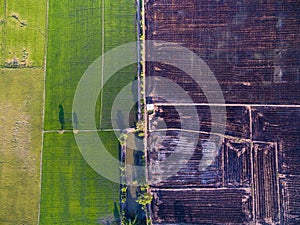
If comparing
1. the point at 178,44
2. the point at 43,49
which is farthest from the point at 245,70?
the point at 43,49

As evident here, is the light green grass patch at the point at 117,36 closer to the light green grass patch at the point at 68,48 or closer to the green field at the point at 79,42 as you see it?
the green field at the point at 79,42

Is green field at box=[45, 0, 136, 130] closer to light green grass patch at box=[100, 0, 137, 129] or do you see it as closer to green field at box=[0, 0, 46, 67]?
light green grass patch at box=[100, 0, 137, 129]

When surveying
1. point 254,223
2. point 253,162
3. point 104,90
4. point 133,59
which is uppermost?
point 133,59

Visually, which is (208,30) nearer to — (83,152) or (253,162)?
(253,162)

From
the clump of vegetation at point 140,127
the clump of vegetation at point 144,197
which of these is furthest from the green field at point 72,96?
the clump of vegetation at point 140,127

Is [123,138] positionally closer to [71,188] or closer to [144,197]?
[144,197]

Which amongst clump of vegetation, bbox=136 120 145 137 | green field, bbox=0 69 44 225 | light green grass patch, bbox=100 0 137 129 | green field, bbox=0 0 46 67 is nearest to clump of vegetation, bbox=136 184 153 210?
clump of vegetation, bbox=136 120 145 137
